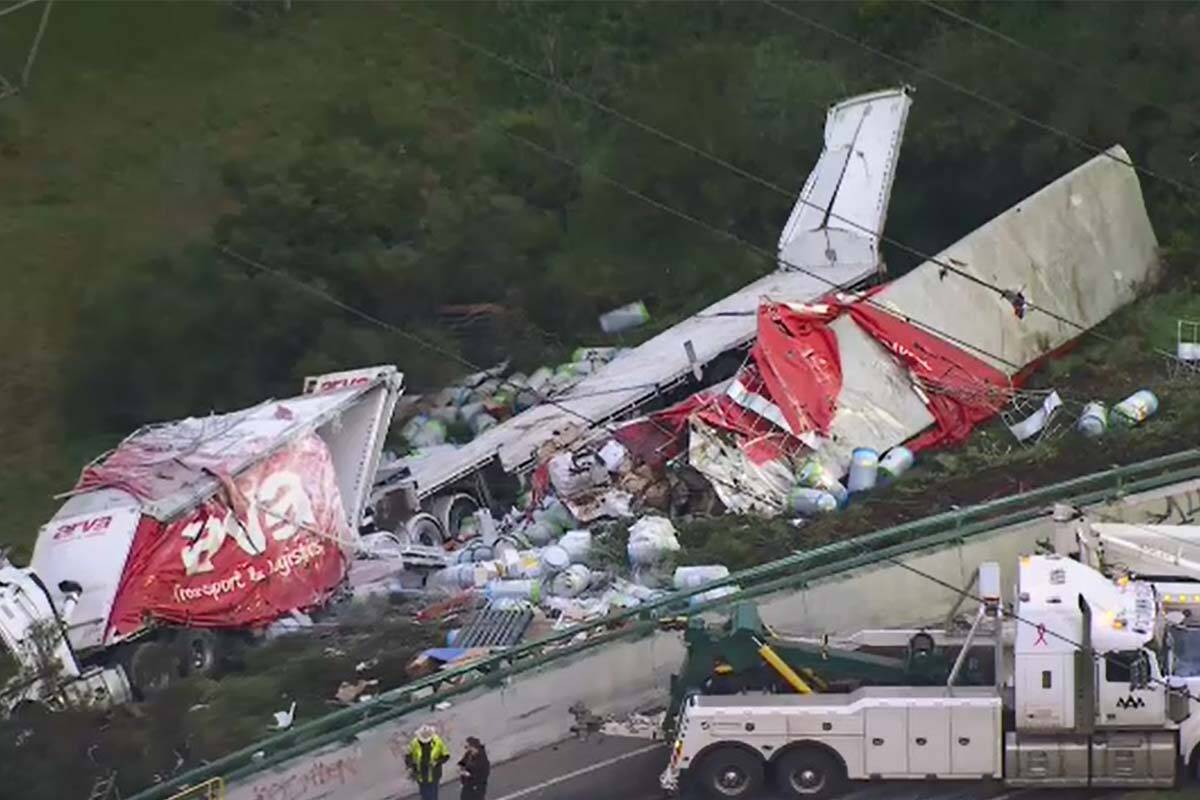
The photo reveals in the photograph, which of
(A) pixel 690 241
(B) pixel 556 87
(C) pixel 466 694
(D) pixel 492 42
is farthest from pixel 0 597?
(D) pixel 492 42

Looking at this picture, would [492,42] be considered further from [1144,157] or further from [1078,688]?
[1078,688]

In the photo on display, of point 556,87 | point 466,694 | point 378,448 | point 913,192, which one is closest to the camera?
point 466,694

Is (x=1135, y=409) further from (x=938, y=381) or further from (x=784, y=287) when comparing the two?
(x=784, y=287)

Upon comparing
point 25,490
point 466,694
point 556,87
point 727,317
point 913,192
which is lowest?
point 466,694

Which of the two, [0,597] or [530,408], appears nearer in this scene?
[0,597]

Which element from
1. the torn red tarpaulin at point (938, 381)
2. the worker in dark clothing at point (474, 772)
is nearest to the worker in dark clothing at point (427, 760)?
the worker in dark clothing at point (474, 772)

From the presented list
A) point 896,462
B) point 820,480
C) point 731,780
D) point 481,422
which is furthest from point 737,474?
point 731,780

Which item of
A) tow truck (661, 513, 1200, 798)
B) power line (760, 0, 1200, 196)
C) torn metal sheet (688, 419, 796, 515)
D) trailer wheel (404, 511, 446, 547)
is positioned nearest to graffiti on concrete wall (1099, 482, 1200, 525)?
tow truck (661, 513, 1200, 798)
